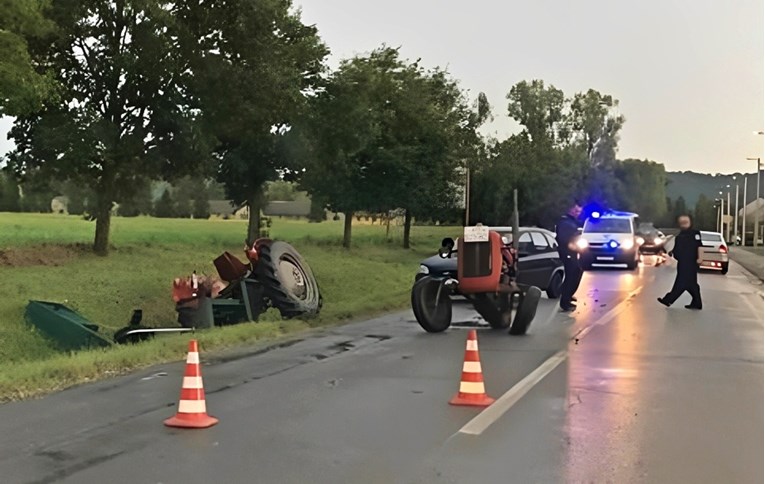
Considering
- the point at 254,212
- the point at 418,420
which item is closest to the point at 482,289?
the point at 418,420

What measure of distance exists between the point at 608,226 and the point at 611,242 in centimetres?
127

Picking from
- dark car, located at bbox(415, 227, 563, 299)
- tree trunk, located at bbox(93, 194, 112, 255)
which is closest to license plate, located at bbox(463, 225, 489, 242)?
dark car, located at bbox(415, 227, 563, 299)

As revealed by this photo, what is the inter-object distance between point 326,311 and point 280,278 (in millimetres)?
1532

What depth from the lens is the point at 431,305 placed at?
1362 centimetres

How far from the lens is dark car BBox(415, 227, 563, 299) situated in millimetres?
18453

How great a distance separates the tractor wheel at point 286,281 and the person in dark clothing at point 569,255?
4.74 metres

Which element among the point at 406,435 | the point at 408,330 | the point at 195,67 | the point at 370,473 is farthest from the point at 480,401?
the point at 195,67

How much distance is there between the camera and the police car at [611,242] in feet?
99.0

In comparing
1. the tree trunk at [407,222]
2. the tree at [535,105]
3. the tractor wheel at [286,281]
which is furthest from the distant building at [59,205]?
the tree at [535,105]

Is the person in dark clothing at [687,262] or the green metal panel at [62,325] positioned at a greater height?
the person in dark clothing at [687,262]

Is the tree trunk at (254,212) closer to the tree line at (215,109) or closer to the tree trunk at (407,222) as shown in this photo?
the tree line at (215,109)

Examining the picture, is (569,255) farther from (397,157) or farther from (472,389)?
(397,157)

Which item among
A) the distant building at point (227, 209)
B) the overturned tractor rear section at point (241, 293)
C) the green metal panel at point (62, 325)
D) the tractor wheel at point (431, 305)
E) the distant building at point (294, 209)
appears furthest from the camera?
the distant building at point (294, 209)

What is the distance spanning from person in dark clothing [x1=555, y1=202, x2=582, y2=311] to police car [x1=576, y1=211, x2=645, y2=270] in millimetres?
13310
